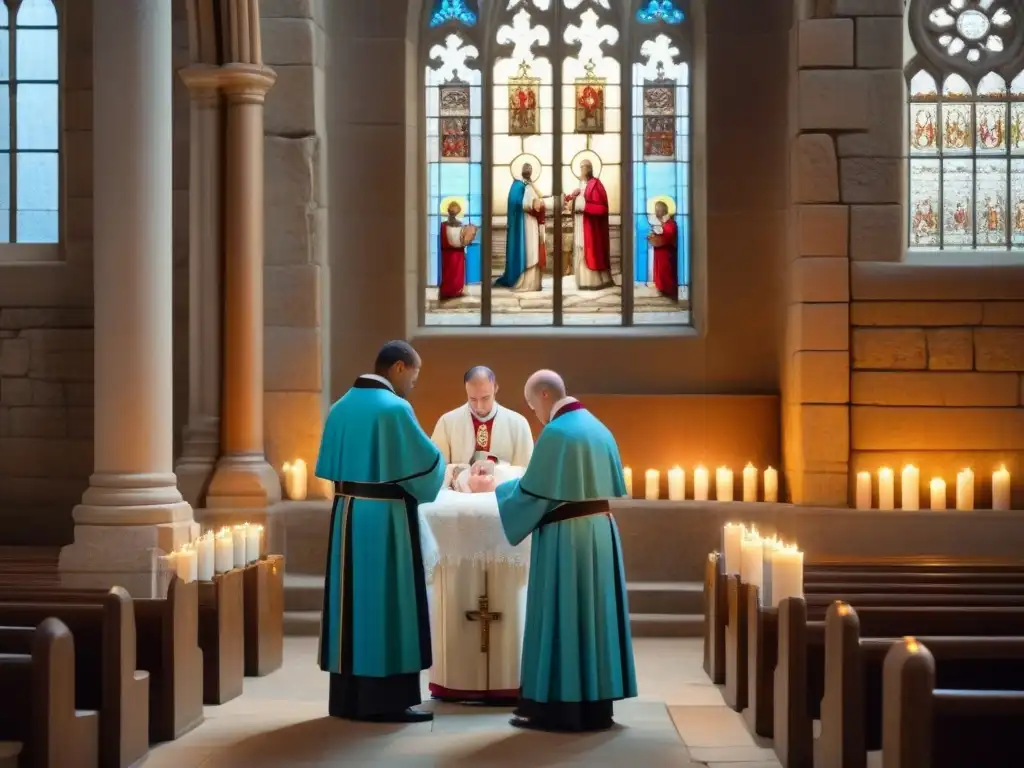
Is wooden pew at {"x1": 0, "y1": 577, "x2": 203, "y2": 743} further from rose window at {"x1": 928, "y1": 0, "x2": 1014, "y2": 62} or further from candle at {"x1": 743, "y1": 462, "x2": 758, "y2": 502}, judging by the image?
rose window at {"x1": 928, "y1": 0, "x2": 1014, "y2": 62}

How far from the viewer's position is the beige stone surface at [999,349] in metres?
9.96

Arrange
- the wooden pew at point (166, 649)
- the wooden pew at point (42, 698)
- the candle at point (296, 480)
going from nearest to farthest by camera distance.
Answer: the wooden pew at point (42, 698) → the wooden pew at point (166, 649) → the candle at point (296, 480)

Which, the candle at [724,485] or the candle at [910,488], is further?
the candle at [724,485]

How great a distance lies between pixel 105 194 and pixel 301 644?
293 centimetres

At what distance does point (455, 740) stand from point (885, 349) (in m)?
5.25

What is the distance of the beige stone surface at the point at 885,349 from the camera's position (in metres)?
10.0

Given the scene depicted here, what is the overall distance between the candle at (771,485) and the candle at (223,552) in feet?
14.4

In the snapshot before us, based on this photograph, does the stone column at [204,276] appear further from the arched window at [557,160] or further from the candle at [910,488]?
the candle at [910,488]

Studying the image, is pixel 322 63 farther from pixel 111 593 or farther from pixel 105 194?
pixel 111 593

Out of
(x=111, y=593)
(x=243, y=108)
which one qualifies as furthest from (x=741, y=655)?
(x=243, y=108)

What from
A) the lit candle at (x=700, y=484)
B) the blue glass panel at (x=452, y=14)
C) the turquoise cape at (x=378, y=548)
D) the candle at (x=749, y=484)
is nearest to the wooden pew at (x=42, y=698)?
the turquoise cape at (x=378, y=548)

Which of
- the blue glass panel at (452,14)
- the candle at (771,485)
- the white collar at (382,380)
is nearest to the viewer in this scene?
the white collar at (382,380)

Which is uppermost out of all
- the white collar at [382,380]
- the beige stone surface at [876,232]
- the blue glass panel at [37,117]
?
the blue glass panel at [37,117]

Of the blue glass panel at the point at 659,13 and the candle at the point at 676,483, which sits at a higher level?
the blue glass panel at the point at 659,13
